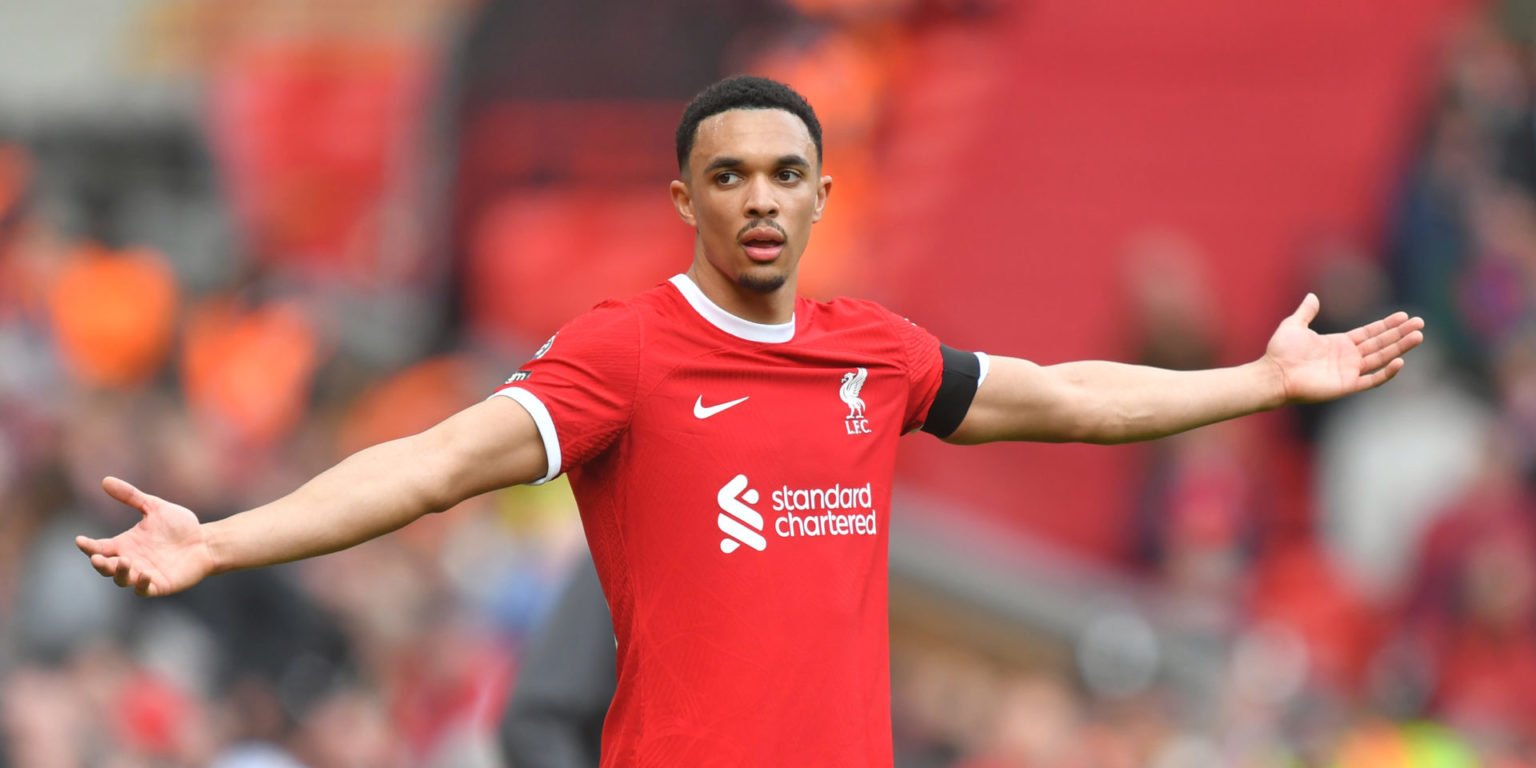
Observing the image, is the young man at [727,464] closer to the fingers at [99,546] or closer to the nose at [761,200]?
the nose at [761,200]

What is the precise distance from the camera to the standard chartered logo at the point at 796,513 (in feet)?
14.5

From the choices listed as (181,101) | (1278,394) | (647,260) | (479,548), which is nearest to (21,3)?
(181,101)

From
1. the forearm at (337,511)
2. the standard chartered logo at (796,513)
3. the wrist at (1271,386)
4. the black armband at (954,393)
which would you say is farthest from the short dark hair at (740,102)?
the wrist at (1271,386)

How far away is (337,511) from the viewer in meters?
Answer: 4.10

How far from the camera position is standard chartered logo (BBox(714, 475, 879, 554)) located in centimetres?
442

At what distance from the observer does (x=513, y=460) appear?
4.29 m

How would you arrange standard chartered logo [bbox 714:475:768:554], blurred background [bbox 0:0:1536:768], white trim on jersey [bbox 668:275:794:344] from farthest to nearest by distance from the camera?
blurred background [bbox 0:0:1536:768]
white trim on jersey [bbox 668:275:794:344]
standard chartered logo [bbox 714:475:768:554]

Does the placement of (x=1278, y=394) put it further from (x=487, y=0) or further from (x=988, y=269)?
(x=487, y=0)

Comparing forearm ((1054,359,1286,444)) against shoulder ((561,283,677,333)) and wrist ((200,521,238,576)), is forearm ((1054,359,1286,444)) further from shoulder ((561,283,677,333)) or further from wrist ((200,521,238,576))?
wrist ((200,521,238,576))

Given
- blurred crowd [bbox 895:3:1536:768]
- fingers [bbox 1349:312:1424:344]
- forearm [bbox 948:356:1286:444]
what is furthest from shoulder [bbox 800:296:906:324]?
blurred crowd [bbox 895:3:1536:768]

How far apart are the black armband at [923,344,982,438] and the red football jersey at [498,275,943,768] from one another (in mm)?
300

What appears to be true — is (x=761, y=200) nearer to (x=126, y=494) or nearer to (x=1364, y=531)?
(x=126, y=494)

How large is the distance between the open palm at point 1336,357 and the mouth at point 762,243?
48.0 inches

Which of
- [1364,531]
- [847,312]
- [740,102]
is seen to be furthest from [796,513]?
[1364,531]
